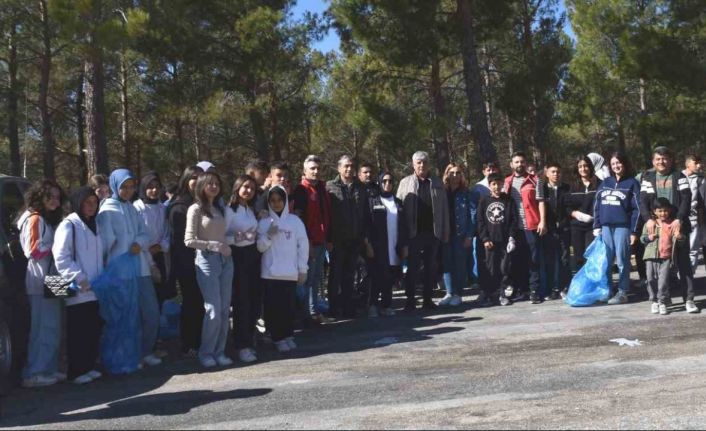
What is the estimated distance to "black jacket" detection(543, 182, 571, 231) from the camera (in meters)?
9.96

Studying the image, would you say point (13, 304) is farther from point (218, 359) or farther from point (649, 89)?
point (649, 89)

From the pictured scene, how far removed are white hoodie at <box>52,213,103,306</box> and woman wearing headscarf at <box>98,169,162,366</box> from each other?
0.16 meters

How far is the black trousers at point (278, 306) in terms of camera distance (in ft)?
25.1

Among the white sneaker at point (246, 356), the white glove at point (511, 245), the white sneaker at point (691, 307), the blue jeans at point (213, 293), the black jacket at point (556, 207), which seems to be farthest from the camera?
the black jacket at point (556, 207)

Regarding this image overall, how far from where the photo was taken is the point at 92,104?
14891mm

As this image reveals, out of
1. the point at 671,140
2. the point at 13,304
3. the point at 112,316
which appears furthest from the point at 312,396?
the point at 671,140

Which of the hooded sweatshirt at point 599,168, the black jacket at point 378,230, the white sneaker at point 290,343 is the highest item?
the hooded sweatshirt at point 599,168

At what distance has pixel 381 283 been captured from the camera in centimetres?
957

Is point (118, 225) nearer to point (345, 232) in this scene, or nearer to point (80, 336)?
point (80, 336)

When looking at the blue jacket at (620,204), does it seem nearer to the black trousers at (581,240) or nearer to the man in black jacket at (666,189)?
the man in black jacket at (666,189)

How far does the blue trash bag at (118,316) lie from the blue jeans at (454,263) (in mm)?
4491

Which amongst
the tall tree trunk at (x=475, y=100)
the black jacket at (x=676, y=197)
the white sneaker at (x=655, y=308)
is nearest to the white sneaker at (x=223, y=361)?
the white sneaker at (x=655, y=308)

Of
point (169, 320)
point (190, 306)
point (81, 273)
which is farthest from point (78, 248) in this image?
point (169, 320)

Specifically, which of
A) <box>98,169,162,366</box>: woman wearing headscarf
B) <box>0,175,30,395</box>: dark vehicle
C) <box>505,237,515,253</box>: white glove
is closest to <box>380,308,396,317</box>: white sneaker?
<box>505,237,515,253</box>: white glove
